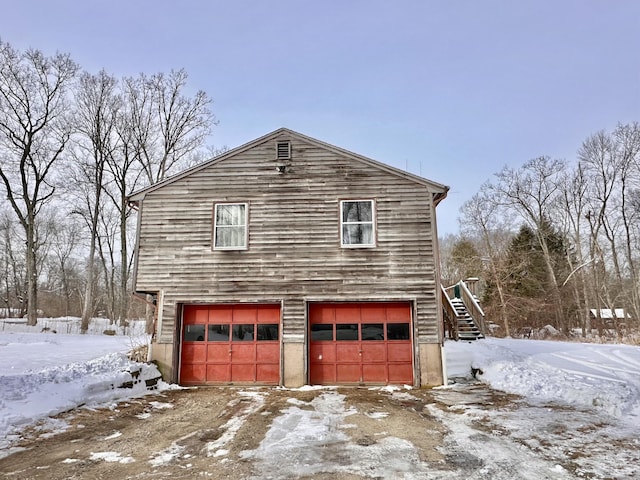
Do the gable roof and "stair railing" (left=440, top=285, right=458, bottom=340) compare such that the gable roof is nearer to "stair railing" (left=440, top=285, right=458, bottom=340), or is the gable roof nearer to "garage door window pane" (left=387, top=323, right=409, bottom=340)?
"garage door window pane" (left=387, top=323, right=409, bottom=340)

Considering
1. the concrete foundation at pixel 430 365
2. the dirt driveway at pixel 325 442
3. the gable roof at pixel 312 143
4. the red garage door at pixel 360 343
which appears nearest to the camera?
the dirt driveway at pixel 325 442

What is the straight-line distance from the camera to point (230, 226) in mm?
12125

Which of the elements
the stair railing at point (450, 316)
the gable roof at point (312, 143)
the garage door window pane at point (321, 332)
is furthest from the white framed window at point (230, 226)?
the stair railing at point (450, 316)

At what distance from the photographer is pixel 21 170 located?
80.7 feet

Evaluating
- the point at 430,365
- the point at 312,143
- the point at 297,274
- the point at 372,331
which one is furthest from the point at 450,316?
the point at 312,143

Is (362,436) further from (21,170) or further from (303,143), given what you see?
(21,170)

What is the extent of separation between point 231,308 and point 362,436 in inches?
259

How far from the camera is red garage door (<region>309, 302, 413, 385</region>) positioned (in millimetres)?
11422

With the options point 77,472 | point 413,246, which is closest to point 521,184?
point 413,246

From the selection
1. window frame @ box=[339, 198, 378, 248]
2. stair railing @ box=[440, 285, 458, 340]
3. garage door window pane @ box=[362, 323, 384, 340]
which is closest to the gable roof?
window frame @ box=[339, 198, 378, 248]

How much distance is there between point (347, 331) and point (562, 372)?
581cm

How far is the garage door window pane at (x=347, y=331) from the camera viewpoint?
1166 centimetres

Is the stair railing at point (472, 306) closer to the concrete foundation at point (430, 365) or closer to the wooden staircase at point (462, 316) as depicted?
the wooden staircase at point (462, 316)

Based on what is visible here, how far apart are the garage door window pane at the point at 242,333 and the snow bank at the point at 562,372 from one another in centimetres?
604
